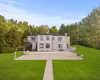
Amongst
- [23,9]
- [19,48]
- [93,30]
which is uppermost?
[23,9]

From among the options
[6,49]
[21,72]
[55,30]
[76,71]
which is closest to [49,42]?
[6,49]

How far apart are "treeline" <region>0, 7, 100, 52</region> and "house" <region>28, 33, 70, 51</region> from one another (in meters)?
4.18

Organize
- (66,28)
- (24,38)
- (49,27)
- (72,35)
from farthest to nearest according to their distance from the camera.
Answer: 1. (49,27)
2. (66,28)
3. (72,35)
4. (24,38)

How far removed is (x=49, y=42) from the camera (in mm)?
55375

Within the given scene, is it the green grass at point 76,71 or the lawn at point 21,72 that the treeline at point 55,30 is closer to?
the green grass at point 76,71

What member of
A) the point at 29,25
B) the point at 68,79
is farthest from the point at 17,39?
the point at 68,79

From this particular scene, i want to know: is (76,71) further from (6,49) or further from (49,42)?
(49,42)

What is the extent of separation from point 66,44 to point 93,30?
147ft

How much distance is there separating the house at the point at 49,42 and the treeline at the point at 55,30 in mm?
4180

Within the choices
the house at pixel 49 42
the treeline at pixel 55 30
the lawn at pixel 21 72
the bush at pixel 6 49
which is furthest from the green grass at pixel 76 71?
the house at pixel 49 42

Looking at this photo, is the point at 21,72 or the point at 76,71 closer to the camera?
the point at 21,72

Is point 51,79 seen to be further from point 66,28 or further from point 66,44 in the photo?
point 66,28

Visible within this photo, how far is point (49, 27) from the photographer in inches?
3804

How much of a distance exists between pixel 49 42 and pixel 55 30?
127ft
